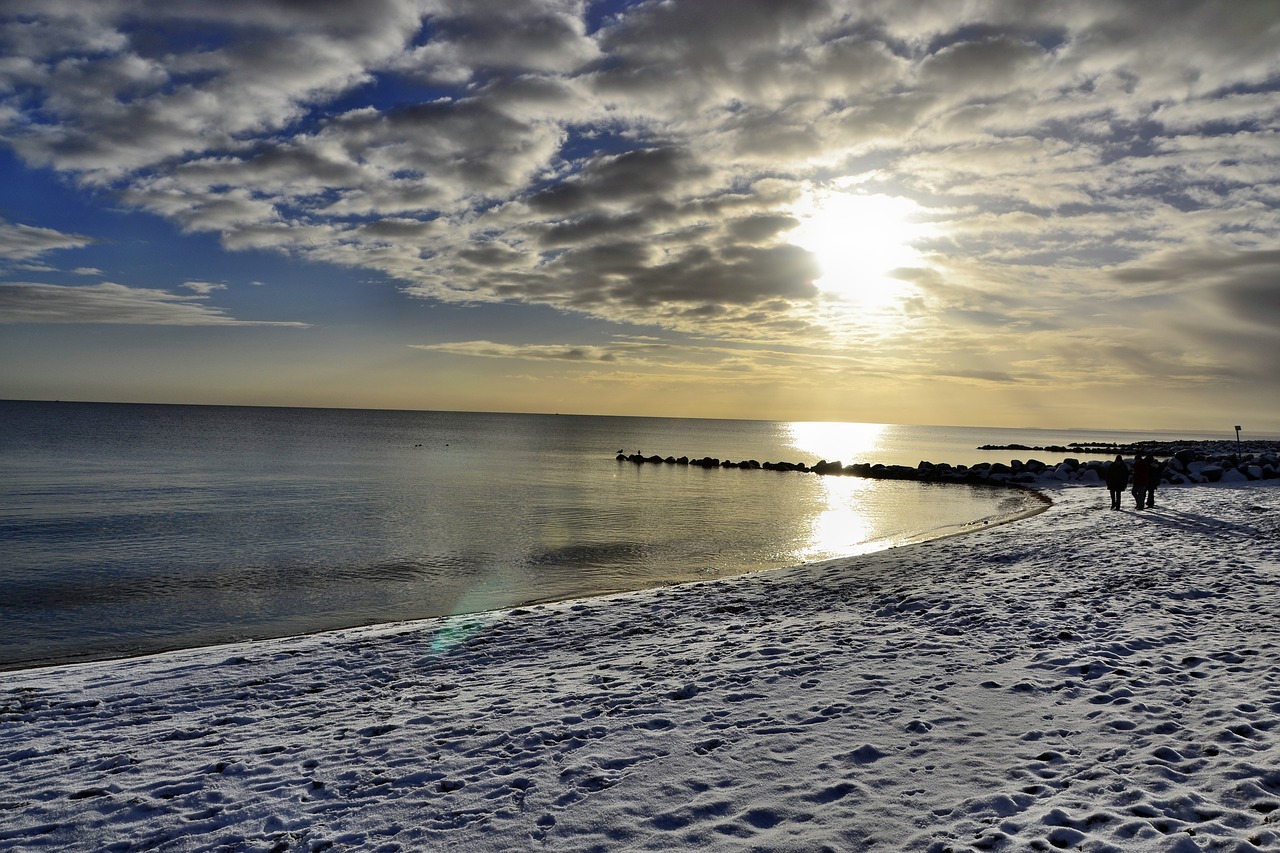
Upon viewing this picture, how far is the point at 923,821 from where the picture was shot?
5.41 m

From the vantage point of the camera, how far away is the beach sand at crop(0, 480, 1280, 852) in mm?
5508

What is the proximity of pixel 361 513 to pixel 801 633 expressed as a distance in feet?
88.6

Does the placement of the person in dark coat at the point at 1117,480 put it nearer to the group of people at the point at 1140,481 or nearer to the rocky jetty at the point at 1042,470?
the group of people at the point at 1140,481

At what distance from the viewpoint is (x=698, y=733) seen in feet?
24.0

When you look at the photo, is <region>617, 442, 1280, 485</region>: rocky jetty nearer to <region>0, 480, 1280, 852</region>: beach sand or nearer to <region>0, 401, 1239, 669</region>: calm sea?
<region>0, 401, 1239, 669</region>: calm sea

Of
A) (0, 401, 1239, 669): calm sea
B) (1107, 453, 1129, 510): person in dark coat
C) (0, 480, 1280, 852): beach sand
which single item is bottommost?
(0, 401, 1239, 669): calm sea

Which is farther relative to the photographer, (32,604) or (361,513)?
(361,513)

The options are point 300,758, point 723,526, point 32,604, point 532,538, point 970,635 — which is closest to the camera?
point 300,758

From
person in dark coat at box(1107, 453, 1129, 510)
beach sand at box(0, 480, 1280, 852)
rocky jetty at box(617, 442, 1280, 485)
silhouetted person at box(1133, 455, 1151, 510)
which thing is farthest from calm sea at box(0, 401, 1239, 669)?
silhouetted person at box(1133, 455, 1151, 510)

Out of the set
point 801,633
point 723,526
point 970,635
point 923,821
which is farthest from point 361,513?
point 923,821

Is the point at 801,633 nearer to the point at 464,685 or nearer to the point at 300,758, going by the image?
the point at 464,685

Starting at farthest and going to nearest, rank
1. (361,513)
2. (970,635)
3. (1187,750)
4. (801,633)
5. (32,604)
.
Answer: (361,513), (32,604), (801,633), (970,635), (1187,750)

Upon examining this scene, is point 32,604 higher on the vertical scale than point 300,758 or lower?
lower

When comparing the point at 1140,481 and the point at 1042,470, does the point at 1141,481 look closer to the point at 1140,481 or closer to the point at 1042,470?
the point at 1140,481
